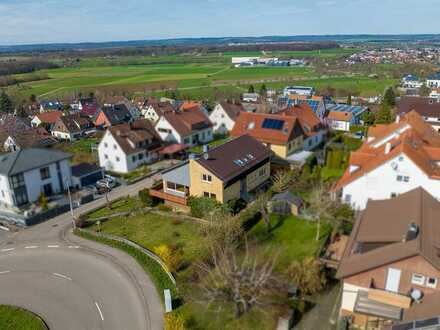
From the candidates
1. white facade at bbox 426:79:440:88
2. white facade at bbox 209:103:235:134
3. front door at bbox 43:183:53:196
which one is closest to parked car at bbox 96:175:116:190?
front door at bbox 43:183:53:196

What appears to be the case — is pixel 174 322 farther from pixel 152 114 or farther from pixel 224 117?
pixel 152 114

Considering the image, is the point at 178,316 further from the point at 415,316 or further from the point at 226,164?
the point at 226,164

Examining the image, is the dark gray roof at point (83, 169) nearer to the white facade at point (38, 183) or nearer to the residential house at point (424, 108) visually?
the white facade at point (38, 183)

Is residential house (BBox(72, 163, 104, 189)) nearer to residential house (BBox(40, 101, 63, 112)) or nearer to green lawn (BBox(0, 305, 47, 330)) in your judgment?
green lawn (BBox(0, 305, 47, 330))

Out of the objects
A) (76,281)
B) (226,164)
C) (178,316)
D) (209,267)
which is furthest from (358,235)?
(76,281)

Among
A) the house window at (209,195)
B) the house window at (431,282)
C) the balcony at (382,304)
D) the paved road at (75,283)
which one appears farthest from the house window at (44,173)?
the house window at (431,282)

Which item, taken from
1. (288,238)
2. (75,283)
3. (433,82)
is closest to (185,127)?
(288,238)
